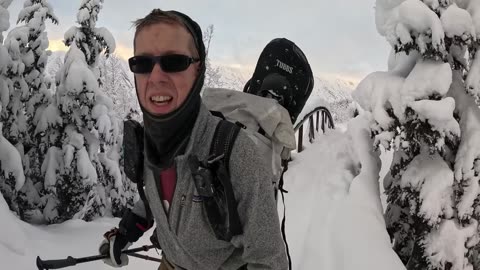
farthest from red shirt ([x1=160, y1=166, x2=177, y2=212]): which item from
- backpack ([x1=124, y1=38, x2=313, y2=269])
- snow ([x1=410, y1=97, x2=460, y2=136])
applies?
snow ([x1=410, y1=97, x2=460, y2=136])

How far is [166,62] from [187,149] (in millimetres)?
386

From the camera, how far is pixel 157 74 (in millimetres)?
1787

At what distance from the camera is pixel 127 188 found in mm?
18375

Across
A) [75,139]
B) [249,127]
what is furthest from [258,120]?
[75,139]

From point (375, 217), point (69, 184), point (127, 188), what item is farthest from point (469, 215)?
point (127, 188)

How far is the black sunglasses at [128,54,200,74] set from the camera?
179 centimetres

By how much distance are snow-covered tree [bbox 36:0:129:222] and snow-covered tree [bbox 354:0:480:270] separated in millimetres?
9213

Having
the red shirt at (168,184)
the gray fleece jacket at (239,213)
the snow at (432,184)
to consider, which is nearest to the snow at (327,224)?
the snow at (432,184)

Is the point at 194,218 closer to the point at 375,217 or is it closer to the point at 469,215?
the point at 375,217

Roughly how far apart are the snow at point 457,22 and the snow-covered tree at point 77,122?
9976 mm

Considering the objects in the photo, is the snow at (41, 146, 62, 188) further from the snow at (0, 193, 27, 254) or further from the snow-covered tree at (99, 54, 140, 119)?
the snow-covered tree at (99, 54, 140, 119)

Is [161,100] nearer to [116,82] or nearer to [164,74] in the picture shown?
[164,74]

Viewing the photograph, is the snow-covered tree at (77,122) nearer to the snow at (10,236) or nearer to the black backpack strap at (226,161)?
the snow at (10,236)

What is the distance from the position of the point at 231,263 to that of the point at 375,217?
387 cm
